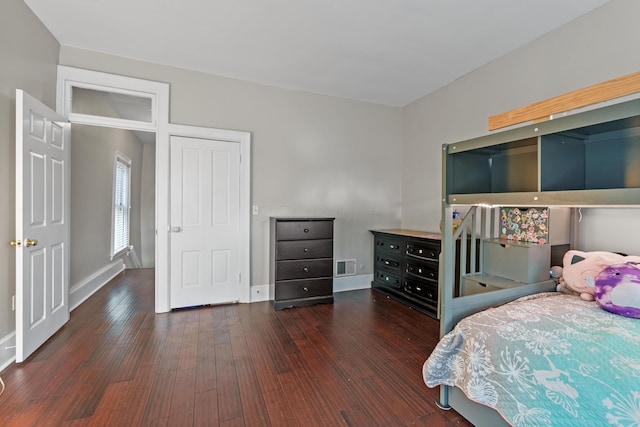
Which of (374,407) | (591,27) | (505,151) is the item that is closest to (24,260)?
(374,407)

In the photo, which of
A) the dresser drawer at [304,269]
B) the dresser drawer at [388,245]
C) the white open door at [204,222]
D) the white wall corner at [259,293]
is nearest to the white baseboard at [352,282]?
the dresser drawer at [388,245]

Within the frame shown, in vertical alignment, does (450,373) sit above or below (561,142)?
below

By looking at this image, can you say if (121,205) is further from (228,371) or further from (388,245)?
(388,245)

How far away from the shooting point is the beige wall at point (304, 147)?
139 inches

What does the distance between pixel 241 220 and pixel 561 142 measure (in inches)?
125

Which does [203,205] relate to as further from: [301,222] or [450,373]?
[450,373]

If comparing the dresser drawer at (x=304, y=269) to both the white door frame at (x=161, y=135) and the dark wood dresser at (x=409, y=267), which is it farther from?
the dark wood dresser at (x=409, y=267)

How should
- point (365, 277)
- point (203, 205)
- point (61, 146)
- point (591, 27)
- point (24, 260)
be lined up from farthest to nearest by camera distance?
1. point (365, 277)
2. point (203, 205)
3. point (61, 146)
4. point (591, 27)
5. point (24, 260)

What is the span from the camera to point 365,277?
14.6 feet

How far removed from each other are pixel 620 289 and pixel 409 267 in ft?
6.95

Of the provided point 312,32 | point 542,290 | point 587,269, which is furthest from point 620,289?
point 312,32

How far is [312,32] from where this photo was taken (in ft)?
8.97

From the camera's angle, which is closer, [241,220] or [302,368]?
[302,368]

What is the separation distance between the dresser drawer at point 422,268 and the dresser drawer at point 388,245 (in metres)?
0.23
